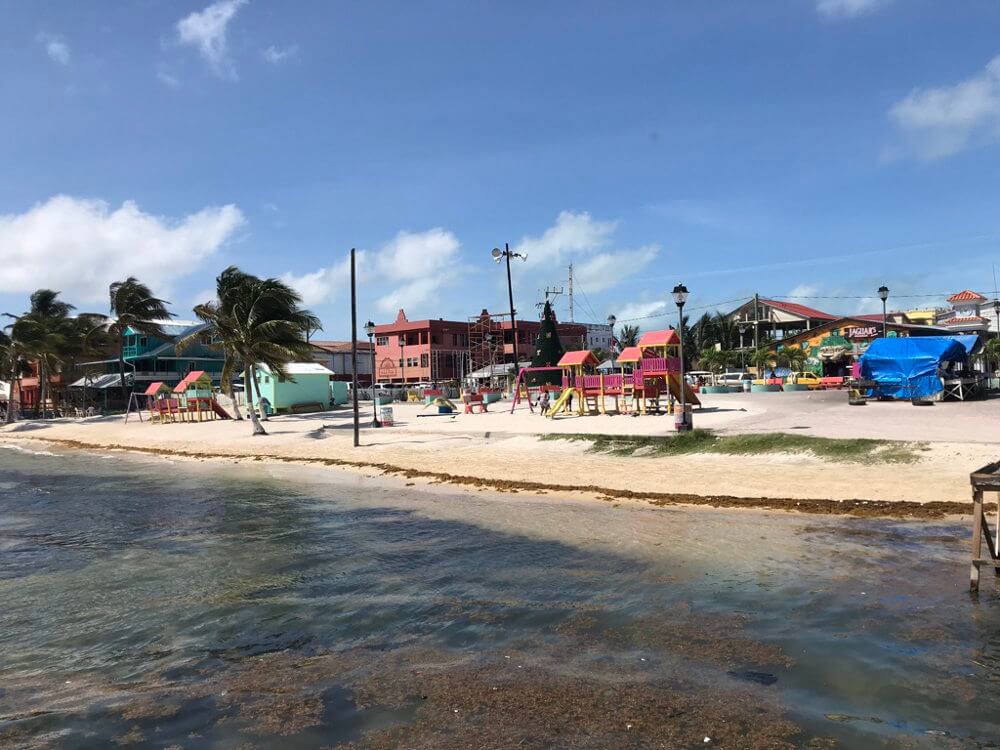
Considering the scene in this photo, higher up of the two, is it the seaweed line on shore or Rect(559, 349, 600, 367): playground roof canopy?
Rect(559, 349, 600, 367): playground roof canopy

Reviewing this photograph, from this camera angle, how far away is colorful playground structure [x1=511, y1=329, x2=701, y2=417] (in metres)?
29.3

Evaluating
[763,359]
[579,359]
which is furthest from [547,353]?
[763,359]

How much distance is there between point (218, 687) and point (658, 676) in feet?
12.7

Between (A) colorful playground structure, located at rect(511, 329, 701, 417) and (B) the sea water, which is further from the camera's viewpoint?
(A) colorful playground structure, located at rect(511, 329, 701, 417)

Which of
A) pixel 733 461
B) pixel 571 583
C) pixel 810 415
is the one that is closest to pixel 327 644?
pixel 571 583

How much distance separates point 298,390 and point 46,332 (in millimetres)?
26181

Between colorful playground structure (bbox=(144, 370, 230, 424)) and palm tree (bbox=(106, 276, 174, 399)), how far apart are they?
15.5 meters

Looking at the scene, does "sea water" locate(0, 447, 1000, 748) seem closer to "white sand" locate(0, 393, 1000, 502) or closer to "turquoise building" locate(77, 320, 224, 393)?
"white sand" locate(0, 393, 1000, 502)

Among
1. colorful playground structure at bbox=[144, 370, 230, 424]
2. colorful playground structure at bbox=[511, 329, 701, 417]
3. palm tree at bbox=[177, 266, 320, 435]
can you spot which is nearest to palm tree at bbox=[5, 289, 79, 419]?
colorful playground structure at bbox=[144, 370, 230, 424]

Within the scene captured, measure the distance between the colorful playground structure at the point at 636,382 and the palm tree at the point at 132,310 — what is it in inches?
1724

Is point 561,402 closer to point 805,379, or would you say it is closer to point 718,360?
point 805,379

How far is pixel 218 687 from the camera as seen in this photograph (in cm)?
625

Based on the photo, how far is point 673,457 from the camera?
19.6 meters

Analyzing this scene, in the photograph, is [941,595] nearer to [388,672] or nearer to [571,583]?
[571,583]
